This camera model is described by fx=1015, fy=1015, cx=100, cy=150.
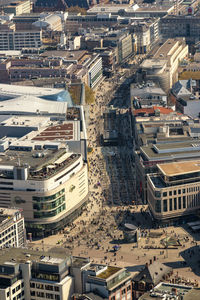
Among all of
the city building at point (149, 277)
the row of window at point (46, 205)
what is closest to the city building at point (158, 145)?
the row of window at point (46, 205)

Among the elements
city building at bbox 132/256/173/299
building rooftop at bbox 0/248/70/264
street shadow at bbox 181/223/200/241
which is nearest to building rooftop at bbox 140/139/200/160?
street shadow at bbox 181/223/200/241

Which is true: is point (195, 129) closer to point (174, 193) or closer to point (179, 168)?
point (179, 168)

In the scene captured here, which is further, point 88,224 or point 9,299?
point 88,224

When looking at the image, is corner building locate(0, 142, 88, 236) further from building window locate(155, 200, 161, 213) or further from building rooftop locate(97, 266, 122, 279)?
building rooftop locate(97, 266, 122, 279)

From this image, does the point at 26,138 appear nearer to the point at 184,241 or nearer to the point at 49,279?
the point at 184,241

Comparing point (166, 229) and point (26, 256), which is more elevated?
point (26, 256)

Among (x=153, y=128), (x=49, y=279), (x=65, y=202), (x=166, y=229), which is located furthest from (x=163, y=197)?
(x=49, y=279)

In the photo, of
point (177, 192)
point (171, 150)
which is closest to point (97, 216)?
point (177, 192)
